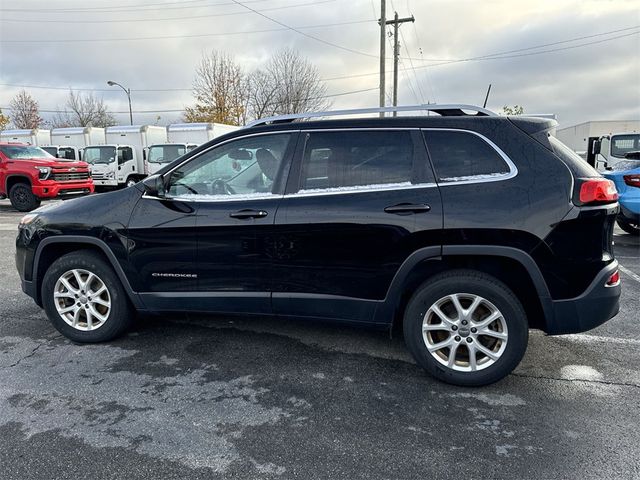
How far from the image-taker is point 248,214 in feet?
10.8

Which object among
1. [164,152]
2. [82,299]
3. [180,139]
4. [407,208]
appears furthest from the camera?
[180,139]

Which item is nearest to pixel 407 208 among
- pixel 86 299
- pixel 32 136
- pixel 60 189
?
pixel 86 299

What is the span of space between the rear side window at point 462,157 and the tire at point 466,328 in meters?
0.66

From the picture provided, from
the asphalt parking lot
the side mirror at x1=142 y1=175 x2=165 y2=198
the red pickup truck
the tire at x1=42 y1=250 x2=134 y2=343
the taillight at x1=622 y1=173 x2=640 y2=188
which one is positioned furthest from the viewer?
the red pickup truck

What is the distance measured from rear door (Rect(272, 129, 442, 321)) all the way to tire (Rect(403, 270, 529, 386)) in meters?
0.29

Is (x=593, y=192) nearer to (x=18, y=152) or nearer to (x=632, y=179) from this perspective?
(x=632, y=179)

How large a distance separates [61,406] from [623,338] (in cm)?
439

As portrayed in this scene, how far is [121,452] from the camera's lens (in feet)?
7.98

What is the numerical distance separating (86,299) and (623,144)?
17.2 meters

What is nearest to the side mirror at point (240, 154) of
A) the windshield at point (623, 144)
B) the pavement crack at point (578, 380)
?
the pavement crack at point (578, 380)

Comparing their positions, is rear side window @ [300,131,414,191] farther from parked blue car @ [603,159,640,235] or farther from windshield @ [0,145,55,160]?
windshield @ [0,145,55,160]

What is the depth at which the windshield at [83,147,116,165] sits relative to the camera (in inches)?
766

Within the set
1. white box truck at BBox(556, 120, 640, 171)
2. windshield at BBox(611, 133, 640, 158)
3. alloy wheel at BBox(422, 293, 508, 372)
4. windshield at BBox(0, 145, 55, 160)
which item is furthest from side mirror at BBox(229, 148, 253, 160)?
windshield at BBox(611, 133, 640, 158)

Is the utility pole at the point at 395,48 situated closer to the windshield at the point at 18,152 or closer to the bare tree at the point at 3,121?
the windshield at the point at 18,152
